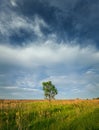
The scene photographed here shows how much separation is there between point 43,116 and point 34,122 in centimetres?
126

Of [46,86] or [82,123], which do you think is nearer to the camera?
[82,123]

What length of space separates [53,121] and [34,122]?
86 cm

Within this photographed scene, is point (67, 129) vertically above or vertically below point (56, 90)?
below

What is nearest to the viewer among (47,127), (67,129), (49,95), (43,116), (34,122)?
(67,129)

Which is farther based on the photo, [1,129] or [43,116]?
[43,116]

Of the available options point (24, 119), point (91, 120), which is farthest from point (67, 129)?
point (24, 119)

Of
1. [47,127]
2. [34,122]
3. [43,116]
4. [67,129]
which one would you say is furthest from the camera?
[43,116]

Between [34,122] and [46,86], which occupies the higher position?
[46,86]

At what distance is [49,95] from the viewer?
52.4 meters

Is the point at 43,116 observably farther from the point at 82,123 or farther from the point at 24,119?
the point at 82,123

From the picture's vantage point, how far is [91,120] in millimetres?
8602

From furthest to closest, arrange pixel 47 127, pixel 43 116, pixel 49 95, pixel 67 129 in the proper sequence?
pixel 49 95 → pixel 43 116 → pixel 47 127 → pixel 67 129

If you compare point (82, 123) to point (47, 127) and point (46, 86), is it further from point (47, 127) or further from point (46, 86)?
point (46, 86)

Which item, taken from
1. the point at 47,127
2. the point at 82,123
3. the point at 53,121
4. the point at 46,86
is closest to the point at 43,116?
the point at 53,121
